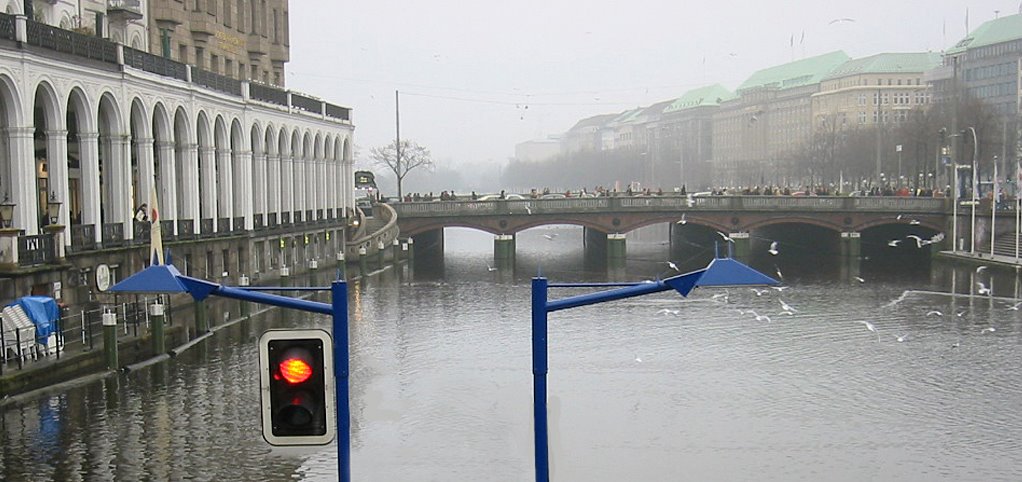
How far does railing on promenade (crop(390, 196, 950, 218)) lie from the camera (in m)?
97.6

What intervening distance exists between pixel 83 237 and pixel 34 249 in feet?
19.5

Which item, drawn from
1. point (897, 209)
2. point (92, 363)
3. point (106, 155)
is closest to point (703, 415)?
point (92, 363)

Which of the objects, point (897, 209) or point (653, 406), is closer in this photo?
point (653, 406)

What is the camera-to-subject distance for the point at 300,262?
7800 cm

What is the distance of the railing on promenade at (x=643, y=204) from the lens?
97.6 metres

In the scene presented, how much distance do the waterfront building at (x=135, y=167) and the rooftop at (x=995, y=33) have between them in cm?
11096

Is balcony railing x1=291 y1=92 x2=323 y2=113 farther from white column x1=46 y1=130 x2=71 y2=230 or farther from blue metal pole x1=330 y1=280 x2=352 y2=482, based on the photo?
blue metal pole x1=330 y1=280 x2=352 y2=482

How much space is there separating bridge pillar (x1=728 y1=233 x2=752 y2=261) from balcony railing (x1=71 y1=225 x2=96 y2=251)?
59.7 meters

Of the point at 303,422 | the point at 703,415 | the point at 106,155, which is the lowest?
the point at 703,415

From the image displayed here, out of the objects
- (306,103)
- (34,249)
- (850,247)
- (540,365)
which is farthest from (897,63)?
(540,365)

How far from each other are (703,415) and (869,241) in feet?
254

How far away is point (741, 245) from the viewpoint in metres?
98.8

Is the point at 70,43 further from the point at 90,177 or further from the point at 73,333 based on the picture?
the point at 73,333

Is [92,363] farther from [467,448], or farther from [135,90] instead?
[135,90]
